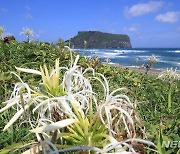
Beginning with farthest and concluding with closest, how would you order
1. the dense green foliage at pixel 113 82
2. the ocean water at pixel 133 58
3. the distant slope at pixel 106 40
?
the distant slope at pixel 106 40 < the ocean water at pixel 133 58 < the dense green foliage at pixel 113 82

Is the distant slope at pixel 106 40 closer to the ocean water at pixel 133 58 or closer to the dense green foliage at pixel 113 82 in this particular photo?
the ocean water at pixel 133 58

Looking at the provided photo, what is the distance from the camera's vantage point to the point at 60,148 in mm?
1318

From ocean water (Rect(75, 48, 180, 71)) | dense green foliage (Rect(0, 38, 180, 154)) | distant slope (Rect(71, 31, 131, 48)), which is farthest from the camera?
distant slope (Rect(71, 31, 131, 48))

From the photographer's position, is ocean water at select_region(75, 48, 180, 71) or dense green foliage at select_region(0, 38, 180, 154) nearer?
dense green foliage at select_region(0, 38, 180, 154)

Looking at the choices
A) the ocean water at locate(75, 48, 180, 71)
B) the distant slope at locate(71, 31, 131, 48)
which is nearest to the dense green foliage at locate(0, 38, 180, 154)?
Result: the ocean water at locate(75, 48, 180, 71)

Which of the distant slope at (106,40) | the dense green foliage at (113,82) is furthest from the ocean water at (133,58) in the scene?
the distant slope at (106,40)

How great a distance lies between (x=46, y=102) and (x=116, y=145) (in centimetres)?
39

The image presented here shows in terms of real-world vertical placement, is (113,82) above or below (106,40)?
above

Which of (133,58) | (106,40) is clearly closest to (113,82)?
(133,58)

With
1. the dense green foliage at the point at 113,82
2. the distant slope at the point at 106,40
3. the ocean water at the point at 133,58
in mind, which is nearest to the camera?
the dense green foliage at the point at 113,82

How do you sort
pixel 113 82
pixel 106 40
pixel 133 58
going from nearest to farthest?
pixel 113 82 < pixel 133 58 < pixel 106 40

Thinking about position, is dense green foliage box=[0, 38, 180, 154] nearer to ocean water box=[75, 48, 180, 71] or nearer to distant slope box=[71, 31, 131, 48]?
ocean water box=[75, 48, 180, 71]

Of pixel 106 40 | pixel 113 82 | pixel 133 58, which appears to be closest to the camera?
pixel 113 82

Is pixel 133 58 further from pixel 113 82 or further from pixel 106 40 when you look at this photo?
pixel 106 40
